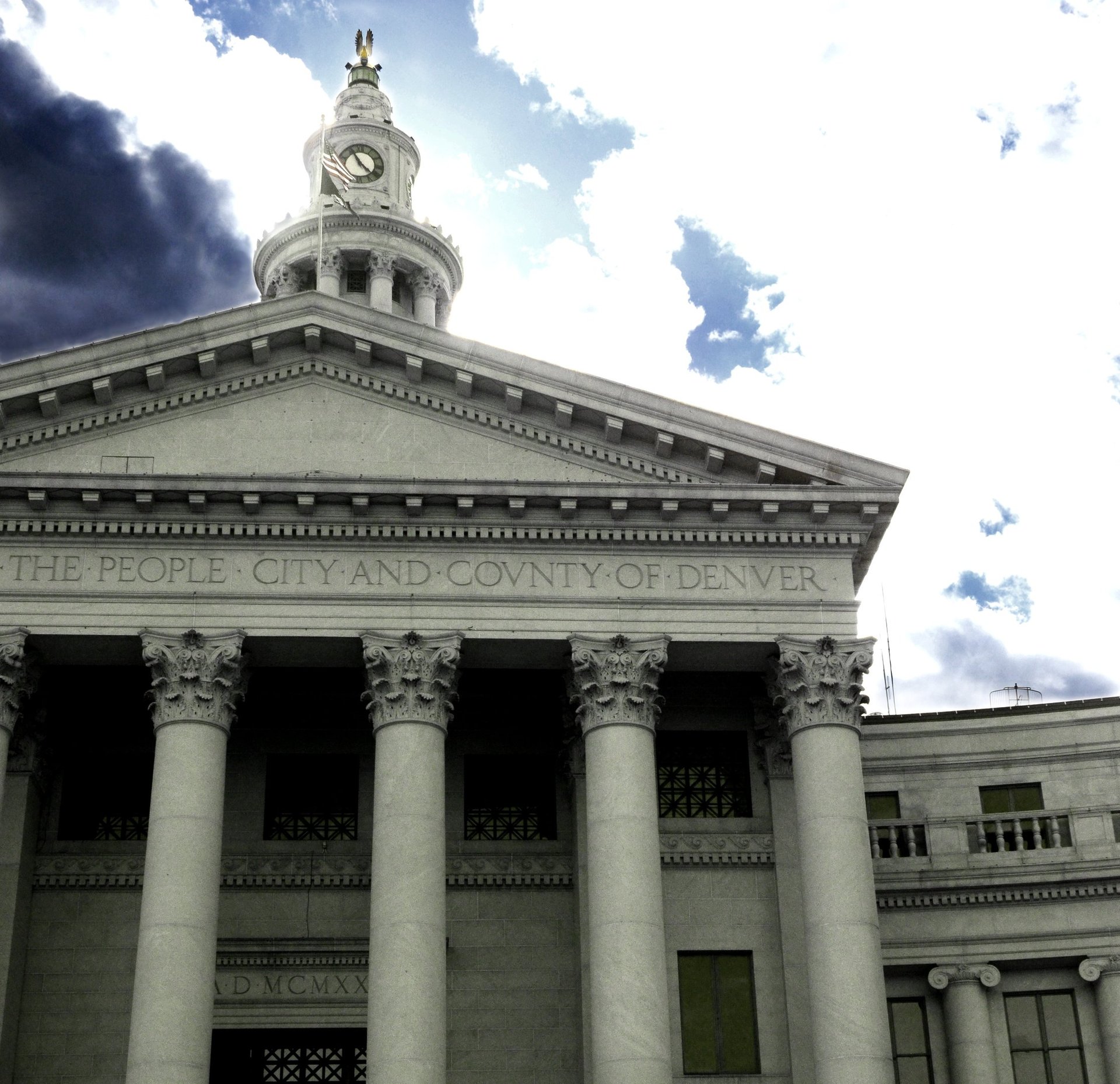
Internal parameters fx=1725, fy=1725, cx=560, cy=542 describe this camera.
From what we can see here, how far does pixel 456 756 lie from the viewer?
3631 centimetres

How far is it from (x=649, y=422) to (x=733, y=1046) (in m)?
12.0

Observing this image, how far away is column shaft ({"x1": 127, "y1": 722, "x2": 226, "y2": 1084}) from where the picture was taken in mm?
28531

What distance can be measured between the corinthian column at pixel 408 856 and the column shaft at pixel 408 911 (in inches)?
0.6

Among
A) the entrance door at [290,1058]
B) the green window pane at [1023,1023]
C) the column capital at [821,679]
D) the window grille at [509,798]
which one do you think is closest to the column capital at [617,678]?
the column capital at [821,679]

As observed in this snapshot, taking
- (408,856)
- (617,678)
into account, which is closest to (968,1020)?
(617,678)

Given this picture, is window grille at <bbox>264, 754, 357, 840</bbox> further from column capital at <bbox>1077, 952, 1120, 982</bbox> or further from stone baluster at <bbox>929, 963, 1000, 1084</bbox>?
column capital at <bbox>1077, 952, 1120, 982</bbox>

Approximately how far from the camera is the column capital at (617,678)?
31.8m

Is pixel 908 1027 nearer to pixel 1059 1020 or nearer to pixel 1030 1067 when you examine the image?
pixel 1030 1067

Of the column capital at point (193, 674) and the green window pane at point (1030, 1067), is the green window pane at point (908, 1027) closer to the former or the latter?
the green window pane at point (1030, 1067)

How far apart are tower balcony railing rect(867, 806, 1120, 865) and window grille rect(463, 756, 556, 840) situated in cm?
707

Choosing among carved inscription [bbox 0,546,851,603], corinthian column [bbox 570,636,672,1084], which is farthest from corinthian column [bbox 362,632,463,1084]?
corinthian column [bbox 570,636,672,1084]

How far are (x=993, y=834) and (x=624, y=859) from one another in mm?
11407

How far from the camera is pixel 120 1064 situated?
33.0 metres

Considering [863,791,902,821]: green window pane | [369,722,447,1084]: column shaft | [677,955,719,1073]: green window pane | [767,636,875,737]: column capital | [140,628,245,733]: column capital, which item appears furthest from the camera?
[863,791,902,821]: green window pane
